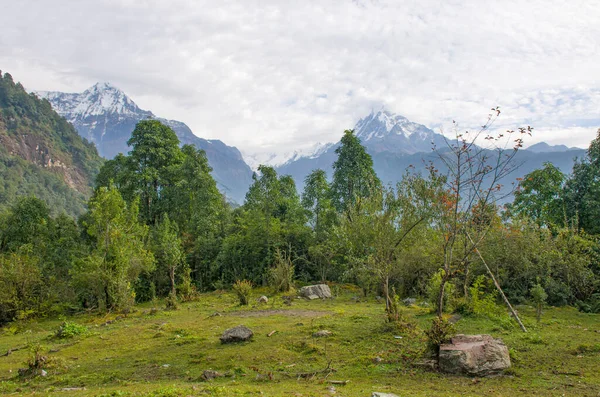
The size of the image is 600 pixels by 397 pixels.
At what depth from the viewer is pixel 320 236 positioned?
29891 mm

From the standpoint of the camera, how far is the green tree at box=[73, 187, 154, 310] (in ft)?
66.8

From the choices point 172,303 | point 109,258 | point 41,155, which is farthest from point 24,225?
point 41,155

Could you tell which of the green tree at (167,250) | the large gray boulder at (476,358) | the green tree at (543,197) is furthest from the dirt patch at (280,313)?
the green tree at (543,197)

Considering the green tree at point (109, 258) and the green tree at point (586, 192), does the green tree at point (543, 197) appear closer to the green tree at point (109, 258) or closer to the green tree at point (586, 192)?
the green tree at point (586, 192)

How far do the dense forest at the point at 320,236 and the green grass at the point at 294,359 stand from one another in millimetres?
1984

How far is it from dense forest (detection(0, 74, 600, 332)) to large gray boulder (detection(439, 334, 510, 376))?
208cm

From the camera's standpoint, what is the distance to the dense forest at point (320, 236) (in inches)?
511

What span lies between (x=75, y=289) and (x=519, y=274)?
2719 centimetres

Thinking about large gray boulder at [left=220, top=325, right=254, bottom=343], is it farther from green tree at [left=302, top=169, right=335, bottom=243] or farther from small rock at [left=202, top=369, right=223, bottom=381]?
green tree at [left=302, top=169, right=335, bottom=243]

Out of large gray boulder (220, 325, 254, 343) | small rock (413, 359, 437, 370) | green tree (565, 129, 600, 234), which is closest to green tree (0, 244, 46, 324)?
large gray boulder (220, 325, 254, 343)

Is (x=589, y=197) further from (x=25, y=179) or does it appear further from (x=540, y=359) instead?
(x=25, y=179)

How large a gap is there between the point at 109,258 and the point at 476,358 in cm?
1957

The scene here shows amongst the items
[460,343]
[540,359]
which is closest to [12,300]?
[460,343]

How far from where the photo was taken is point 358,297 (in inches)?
925
